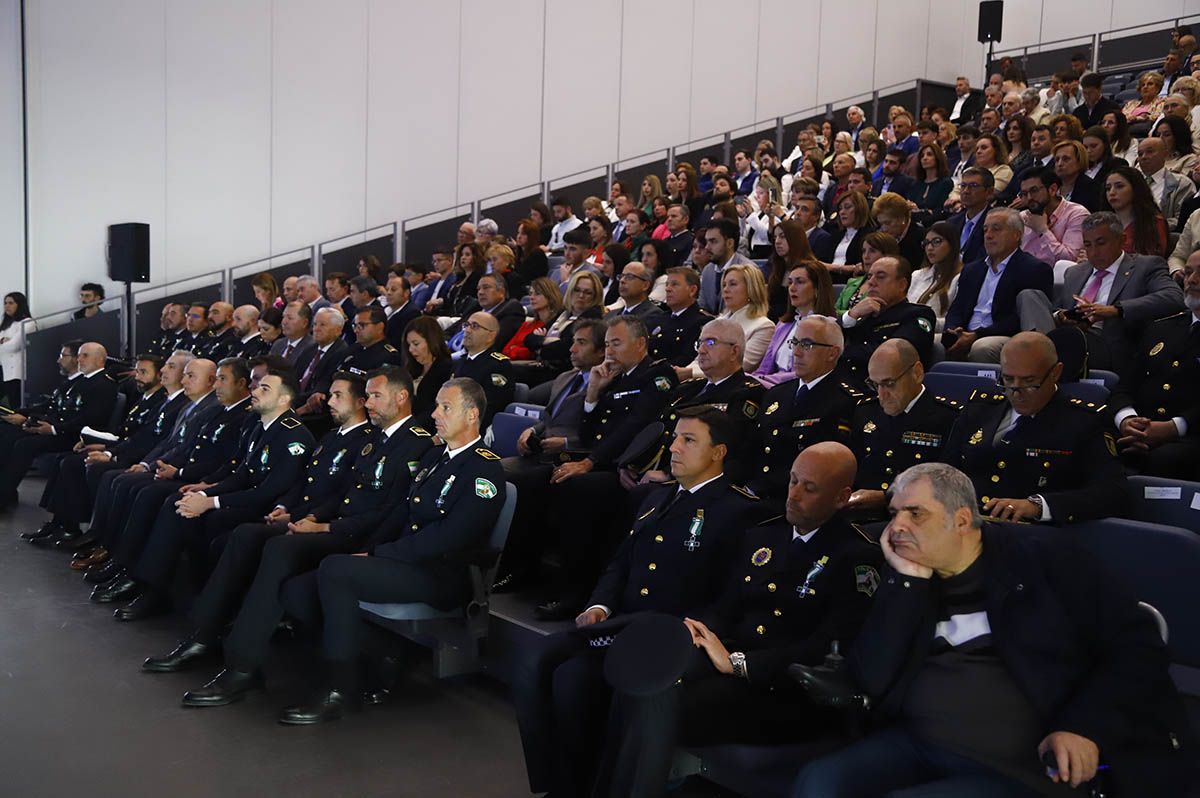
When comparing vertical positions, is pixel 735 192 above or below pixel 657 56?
below

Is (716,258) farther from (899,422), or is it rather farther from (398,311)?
(899,422)

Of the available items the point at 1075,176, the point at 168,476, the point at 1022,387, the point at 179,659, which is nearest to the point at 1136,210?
the point at 1075,176

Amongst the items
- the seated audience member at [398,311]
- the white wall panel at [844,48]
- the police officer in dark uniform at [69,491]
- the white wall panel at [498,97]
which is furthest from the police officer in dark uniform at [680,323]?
the white wall panel at [844,48]

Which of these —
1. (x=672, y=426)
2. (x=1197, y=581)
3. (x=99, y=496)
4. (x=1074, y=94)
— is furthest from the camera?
(x=1074, y=94)

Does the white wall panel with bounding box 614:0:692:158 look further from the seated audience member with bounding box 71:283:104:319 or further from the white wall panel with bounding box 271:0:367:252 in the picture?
the seated audience member with bounding box 71:283:104:319

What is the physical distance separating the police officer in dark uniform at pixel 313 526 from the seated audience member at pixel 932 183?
14.8 ft

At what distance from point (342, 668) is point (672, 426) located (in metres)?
1.56

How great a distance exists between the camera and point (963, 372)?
173 inches

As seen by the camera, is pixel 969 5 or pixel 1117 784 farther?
pixel 969 5

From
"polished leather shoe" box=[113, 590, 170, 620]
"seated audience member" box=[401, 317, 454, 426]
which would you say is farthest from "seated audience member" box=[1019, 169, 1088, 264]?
"polished leather shoe" box=[113, 590, 170, 620]

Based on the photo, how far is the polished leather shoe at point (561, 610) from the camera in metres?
4.06

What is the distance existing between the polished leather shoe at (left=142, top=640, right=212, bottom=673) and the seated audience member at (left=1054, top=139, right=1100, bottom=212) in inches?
197


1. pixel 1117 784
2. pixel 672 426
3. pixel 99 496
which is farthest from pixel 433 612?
pixel 99 496

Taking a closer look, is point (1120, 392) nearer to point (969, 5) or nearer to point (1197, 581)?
point (1197, 581)
